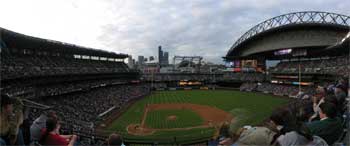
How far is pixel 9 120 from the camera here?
12.1ft

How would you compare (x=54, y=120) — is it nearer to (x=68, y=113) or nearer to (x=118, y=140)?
(x=118, y=140)

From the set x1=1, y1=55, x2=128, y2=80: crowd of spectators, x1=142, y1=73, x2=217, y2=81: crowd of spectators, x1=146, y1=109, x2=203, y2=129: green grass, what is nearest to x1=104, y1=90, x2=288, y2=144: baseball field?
x1=146, y1=109, x2=203, y2=129: green grass

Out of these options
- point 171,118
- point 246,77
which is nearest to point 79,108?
point 171,118

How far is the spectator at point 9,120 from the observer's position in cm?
355

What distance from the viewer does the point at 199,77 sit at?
83.8 metres

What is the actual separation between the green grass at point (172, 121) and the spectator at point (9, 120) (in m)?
22.9

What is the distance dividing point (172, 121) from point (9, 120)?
25992 mm

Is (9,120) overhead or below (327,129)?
overhead

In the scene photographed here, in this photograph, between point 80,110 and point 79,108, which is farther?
point 79,108

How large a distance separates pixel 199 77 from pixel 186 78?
577 centimetres

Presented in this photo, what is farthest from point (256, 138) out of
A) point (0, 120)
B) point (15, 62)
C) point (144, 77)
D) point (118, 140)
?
point (144, 77)

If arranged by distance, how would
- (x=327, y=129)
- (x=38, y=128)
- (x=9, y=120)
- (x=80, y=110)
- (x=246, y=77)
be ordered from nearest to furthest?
(x=9, y=120) → (x=327, y=129) → (x=38, y=128) → (x=80, y=110) → (x=246, y=77)

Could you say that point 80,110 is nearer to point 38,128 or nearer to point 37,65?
point 37,65

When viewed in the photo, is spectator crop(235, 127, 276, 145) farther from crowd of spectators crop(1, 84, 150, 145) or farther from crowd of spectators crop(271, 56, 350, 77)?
crowd of spectators crop(271, 56, 350, 77)
